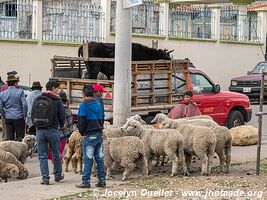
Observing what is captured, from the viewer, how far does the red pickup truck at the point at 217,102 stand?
18.9m

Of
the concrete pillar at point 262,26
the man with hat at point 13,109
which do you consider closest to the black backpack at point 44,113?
the man with hat at point 13,109

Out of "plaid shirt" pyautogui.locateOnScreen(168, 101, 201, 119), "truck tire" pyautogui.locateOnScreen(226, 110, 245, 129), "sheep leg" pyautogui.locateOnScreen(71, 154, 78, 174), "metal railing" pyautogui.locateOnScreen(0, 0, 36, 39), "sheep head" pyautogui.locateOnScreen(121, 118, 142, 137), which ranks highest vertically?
"metal railing" pyautogui.locateOnScreen(0, 0, 36, 39)

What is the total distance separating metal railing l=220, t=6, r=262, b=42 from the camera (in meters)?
34.9

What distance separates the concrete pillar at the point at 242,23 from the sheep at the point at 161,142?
74.4ft

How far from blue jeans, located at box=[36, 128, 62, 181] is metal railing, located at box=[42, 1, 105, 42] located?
1473 centimetres

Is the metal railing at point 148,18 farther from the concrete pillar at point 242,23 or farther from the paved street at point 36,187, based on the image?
the paved street at point 36,187

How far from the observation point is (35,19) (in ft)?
85.5

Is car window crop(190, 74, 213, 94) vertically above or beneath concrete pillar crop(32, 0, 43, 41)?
beneath

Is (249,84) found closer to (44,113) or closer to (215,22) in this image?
(215,22)

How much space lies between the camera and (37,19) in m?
26.0

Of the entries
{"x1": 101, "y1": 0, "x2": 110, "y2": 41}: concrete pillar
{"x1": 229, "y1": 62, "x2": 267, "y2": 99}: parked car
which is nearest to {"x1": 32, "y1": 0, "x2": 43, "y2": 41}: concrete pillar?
{"x1": 101, "y1": 0, "x2": 110, "y2": 41}: concrete pillar

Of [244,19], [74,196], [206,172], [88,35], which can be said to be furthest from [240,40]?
[74,196]

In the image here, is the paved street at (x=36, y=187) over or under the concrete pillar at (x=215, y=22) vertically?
under

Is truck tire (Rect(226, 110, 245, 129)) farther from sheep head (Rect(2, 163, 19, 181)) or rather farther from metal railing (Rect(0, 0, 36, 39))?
metal railing (Rect(0, 0, 36, 39))
